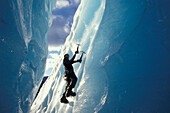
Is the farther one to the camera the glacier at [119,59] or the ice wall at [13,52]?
the ice wall at [13,52]

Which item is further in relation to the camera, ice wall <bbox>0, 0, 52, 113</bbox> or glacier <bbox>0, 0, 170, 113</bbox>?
ice wall <bbox>0, 0, 52, 113</bbox>

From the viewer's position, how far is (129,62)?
4906mm

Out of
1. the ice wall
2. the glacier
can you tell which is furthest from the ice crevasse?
the ice wall

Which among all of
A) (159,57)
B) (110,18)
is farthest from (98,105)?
(110,18)

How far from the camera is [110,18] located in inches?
232

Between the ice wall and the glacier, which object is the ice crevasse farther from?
the ice wall

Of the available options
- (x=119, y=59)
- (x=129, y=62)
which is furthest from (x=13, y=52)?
(x=129, y=62)

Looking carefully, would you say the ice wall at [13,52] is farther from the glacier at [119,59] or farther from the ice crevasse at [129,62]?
the ice crevasse at [129,62]

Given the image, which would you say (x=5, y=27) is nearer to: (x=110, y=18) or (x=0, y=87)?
(x=0, y=87)

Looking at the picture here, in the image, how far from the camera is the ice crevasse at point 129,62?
4305 mm

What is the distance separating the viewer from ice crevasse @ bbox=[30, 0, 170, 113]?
431 cm

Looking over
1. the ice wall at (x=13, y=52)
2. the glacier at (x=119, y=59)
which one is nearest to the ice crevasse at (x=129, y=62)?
the glacier at (x=119, y=59)

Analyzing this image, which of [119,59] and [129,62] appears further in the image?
[119,59]

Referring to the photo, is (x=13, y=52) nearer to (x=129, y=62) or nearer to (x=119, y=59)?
(x=119, y=59)
